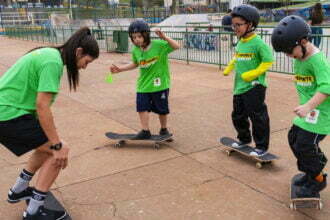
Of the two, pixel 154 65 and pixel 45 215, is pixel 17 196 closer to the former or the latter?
pixel 45 215

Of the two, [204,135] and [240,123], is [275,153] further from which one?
[204,135]

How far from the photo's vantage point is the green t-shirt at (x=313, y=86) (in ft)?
9.89

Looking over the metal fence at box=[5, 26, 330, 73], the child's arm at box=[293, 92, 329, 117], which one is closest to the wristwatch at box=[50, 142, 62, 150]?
the child's arm at box=[293, 92, 329, 117]

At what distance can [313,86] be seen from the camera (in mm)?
3141

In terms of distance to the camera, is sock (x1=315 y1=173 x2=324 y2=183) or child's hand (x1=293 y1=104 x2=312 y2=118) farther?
sock (x1=315 y1=173 x2=324 y2=183)

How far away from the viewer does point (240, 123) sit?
461cm

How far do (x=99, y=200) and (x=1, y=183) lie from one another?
1.19m

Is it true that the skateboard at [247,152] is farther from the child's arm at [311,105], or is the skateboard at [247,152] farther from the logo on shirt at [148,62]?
the child's arm at [311,105]

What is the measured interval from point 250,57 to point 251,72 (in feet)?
0.81

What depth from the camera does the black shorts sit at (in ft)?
9.75

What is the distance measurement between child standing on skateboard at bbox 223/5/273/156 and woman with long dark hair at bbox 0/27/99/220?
1780 millimetres

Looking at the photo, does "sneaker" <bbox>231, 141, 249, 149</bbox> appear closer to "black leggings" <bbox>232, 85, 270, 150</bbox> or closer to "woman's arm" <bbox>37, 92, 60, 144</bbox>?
"black leggings" <bbox>232, 85, 270, 150</bbox>

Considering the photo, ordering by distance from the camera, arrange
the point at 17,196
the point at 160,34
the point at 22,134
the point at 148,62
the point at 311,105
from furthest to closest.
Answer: the point at 148,62 → the point at 160,34 → the point at 17,196 → the point at 22,134 → the point at 311,105

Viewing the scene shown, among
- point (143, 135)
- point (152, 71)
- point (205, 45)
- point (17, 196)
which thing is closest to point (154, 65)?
point (152, 71)
